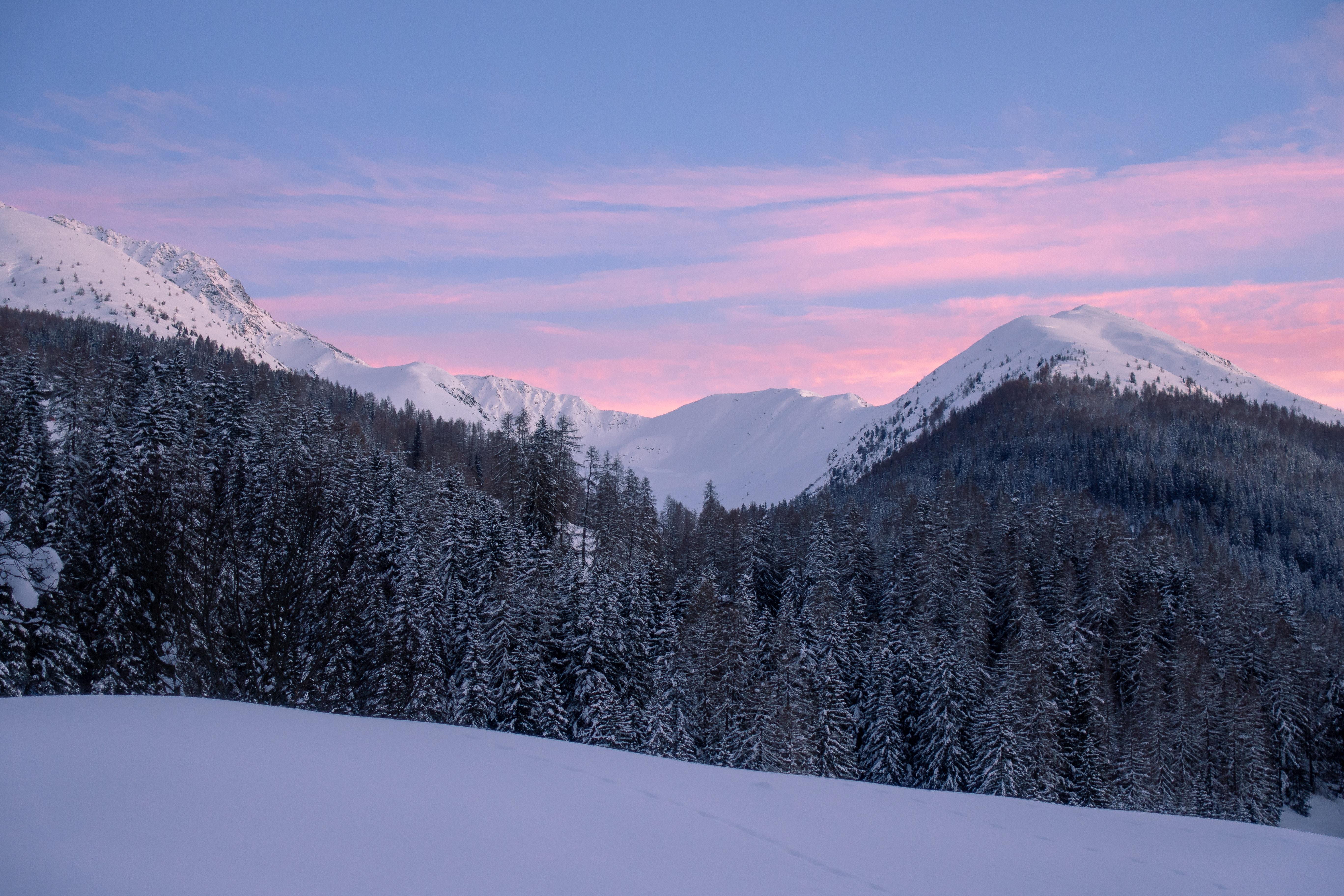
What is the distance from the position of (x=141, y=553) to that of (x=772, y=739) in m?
22.8

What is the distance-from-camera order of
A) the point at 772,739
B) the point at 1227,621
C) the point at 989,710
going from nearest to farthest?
1. the point at 772,739
2. the point at 989,710
3. the point at 1227,621

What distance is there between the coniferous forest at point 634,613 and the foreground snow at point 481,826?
11.3 metres

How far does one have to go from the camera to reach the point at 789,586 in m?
53.9

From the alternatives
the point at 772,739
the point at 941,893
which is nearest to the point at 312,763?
the point at 941,893

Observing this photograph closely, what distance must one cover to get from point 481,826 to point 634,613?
33.5 m

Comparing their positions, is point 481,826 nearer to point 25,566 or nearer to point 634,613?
point 25,566

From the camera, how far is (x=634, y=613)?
38906 millimetres

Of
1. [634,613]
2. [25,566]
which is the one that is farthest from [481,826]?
[634,613]

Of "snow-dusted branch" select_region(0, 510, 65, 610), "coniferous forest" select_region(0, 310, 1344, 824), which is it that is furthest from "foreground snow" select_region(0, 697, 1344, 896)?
"coniferous forest" select_region(0, 310, 1344, 824)

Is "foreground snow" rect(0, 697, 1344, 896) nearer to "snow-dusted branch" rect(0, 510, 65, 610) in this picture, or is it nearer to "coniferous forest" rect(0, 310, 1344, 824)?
"snow-dusted branch" rect(0, 510, 65, 610)

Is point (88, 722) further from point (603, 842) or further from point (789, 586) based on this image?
point (789, 586)

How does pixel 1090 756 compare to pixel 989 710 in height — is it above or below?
below

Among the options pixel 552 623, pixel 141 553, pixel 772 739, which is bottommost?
pixel 772 739

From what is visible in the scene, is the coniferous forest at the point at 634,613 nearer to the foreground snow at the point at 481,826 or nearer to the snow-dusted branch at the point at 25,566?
the snow-dusted branch at the point at 25,566
